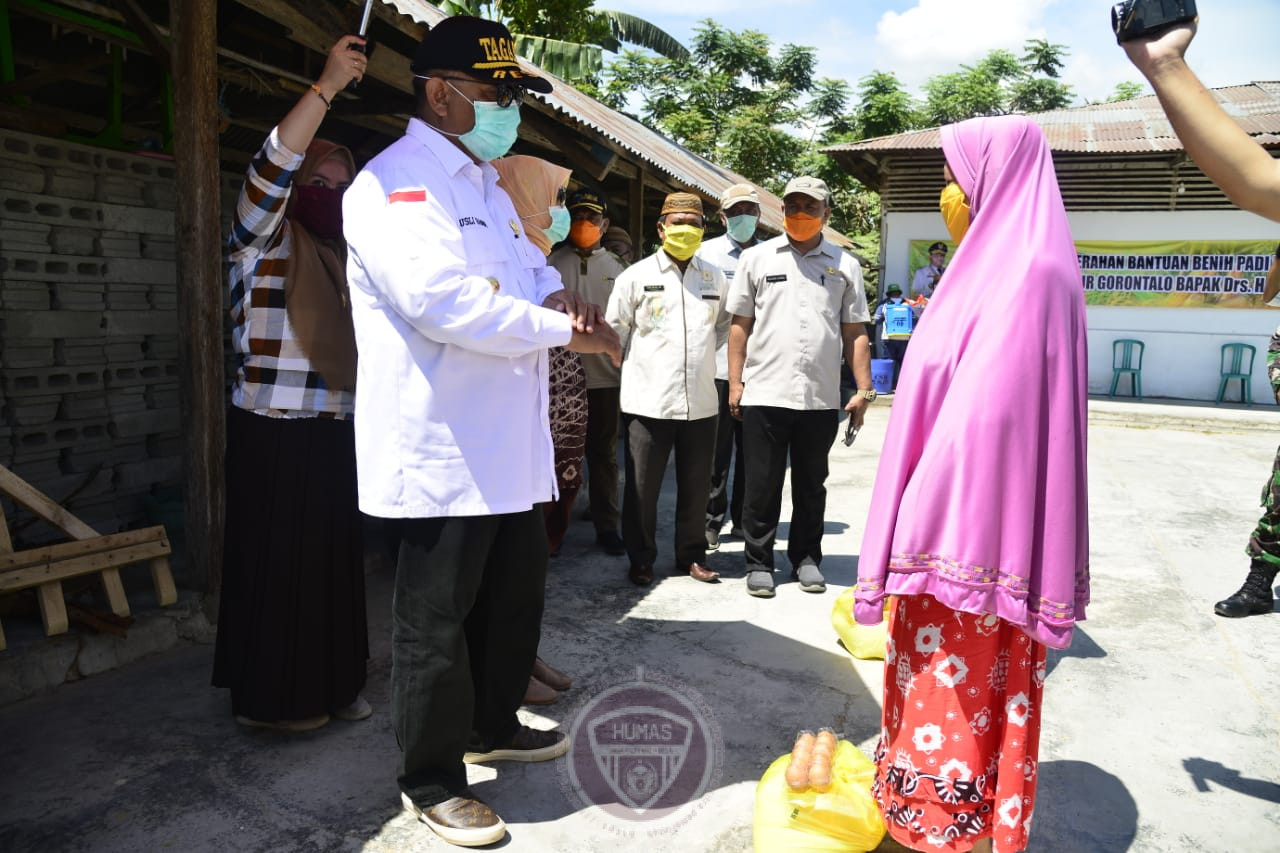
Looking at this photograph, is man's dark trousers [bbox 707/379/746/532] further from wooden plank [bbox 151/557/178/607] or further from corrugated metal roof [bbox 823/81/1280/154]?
corrugated metal roof [bbox 823/81/1280/154]

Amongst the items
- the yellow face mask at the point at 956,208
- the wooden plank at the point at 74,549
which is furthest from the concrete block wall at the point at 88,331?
the yellow face mask at the point at 956,208

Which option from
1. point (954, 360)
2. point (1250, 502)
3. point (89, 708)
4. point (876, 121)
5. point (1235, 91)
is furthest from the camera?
point (876, 121)

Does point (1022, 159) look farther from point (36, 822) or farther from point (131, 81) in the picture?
point (131, 81)

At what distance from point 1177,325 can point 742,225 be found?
12043 millimetres

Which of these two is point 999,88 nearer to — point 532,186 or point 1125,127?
point 1125,127

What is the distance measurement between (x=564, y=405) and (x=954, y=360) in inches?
115

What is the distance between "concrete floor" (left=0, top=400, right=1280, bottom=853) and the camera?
250 cm

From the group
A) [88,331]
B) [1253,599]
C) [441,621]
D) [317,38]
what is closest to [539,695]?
[441,621]

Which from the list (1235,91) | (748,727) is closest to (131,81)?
(748,727)

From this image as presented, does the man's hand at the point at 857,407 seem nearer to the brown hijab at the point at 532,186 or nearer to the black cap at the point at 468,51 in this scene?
the brown hijab at the point at 532,186

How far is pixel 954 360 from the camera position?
2.16 meters

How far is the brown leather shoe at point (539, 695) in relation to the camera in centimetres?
324

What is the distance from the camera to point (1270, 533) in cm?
437

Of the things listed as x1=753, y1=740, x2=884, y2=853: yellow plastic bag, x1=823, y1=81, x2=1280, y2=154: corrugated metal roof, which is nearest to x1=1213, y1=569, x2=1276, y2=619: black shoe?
x1=753, y1=740, x2=884, y2=853: yellow plastic bag
